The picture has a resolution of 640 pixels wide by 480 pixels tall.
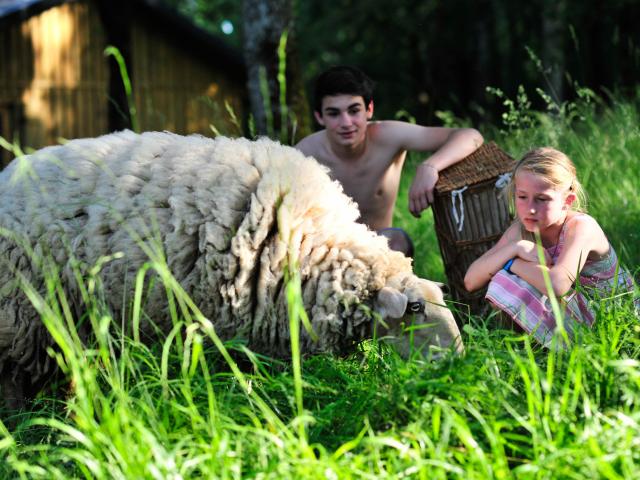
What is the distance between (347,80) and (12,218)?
1.90m

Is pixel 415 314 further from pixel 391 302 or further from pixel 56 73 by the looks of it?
pixel 56 73

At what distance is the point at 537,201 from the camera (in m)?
3.31

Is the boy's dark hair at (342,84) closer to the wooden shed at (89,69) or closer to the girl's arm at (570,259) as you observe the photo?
the girl's arm at (570,259)

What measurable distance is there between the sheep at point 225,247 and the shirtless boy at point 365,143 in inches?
38.0

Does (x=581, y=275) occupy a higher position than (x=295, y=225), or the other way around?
(x=295, y=225)

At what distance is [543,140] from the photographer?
5.17 m

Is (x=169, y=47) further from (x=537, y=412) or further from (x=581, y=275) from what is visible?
(x=537, y=412)

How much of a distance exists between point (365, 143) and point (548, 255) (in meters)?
1.57

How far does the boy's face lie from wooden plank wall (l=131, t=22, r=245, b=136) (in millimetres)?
11870

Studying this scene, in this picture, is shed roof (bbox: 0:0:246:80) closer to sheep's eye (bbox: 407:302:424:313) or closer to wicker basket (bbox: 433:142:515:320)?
wicker basket (bbox: 433:142:515:320)

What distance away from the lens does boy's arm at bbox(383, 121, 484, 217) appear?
4.09 meters

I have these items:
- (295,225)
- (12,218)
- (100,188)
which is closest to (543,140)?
(295,225)

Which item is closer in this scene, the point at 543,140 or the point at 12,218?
the point at 12,218

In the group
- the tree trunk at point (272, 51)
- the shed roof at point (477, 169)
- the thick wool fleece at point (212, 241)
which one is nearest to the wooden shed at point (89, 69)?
the tree trunk at point (272, 51)
